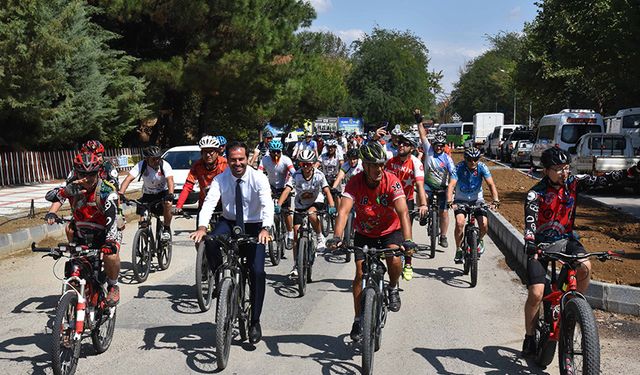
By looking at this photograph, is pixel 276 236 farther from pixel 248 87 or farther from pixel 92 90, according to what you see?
pixel 248 87

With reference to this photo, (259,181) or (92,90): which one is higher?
(92,90)

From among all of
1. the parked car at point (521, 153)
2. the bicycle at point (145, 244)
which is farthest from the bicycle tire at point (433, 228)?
the parked car at point (521, 153)

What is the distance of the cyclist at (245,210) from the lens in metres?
6.41

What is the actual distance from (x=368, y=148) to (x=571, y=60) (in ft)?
97.0

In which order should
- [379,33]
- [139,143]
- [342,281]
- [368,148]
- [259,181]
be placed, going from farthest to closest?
[379,33] → [139,143] → [342,281] → [259,181] → [368,148]

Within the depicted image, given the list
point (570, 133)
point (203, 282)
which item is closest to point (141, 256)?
point (203, 282)

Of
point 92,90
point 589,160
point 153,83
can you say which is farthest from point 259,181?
point 153,83

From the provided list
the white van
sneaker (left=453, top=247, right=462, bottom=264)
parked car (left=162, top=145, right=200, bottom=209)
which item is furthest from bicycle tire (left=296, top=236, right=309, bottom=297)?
the white van

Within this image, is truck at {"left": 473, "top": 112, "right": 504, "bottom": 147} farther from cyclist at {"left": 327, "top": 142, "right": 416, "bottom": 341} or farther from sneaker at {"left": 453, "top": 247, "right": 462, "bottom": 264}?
cyclist at {"left": 327, "top": 142, "right": 416, "bottom": 341}

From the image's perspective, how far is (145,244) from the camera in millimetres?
9539

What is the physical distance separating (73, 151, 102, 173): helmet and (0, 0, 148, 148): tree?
14128 mm

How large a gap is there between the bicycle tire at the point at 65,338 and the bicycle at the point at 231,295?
113 centimetres

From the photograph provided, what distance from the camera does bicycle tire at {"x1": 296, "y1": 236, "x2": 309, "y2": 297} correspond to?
28.1 feet

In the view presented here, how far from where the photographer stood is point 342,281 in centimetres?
956
